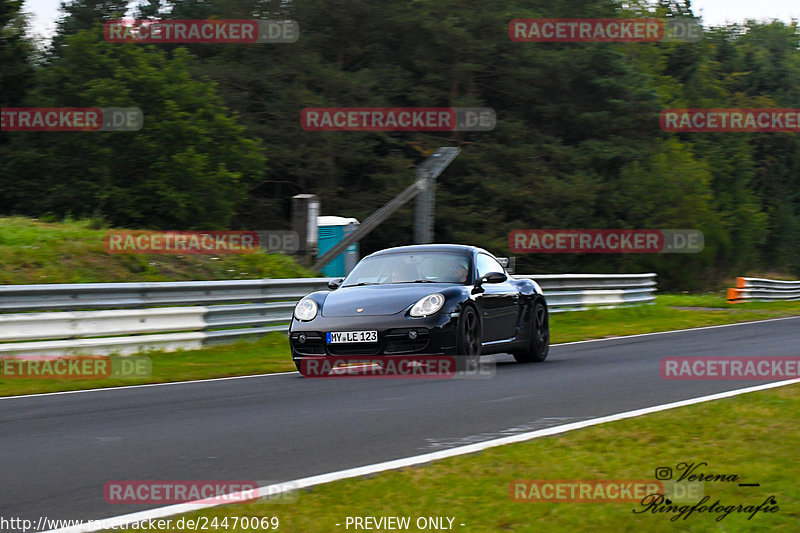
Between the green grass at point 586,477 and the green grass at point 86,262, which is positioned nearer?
the green grass at point 586,477

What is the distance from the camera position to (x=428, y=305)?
11094 millimetres

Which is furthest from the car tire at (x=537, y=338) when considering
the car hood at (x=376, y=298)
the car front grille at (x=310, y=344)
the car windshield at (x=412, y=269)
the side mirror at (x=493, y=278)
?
the car front grille at (x=310, y=344)

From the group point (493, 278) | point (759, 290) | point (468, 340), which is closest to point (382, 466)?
point (468, 340)

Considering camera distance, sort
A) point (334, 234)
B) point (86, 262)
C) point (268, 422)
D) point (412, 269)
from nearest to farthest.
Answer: point (268, 422) → point (412, 269) → point (86, 262) → point (334, 234)

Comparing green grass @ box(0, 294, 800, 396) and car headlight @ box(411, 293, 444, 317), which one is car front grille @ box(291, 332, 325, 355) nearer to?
car headlight @ box(411, 293, 444, 317)

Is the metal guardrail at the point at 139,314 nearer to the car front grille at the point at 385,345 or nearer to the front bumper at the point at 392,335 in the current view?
the front bumper at the point at 392,335

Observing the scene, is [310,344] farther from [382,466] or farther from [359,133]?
[359,133]

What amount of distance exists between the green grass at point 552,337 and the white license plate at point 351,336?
157 centimetres

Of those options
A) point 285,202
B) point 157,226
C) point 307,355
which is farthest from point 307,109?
point 307,355

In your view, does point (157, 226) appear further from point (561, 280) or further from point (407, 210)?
point (561, 280)

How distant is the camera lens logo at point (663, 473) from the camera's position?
18.5 ft

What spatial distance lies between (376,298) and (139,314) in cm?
369

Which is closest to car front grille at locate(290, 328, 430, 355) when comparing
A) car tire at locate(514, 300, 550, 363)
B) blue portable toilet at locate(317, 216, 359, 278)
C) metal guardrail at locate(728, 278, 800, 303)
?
car tire at locate(514, 300, 550, 363)

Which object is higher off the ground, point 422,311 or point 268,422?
point 422,311
